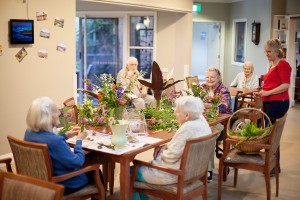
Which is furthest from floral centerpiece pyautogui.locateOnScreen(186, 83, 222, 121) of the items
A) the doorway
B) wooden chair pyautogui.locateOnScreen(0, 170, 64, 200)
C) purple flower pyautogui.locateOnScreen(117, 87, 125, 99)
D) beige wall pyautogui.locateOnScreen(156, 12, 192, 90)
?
the doorway

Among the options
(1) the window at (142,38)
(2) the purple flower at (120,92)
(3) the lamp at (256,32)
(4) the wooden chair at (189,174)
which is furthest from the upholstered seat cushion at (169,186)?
(3) the lamp at (256,32)

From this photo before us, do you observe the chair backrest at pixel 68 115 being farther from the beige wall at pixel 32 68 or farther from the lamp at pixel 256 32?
the lamp at pixel 256 32

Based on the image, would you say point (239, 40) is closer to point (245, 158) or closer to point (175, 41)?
point (175, 41)

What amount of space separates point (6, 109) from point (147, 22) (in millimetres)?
4247

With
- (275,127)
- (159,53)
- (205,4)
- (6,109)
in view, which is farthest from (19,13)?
(205,4)

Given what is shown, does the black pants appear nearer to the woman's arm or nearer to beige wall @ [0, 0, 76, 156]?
the woman's arm

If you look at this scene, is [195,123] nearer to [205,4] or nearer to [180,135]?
[180,135]

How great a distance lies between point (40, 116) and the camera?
2818 mm

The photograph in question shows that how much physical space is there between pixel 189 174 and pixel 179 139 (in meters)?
0.25

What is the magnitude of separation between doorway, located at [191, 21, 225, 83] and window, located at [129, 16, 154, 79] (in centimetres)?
Result: 415

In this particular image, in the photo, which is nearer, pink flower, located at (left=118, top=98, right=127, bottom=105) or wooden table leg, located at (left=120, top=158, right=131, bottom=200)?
wooden table leg, located at (left=120, top=158, right=131, bottom=200)

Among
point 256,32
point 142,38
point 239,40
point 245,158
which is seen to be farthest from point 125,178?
point 239,40

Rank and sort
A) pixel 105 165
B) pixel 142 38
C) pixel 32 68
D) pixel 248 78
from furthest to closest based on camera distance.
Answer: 1. pixel 142 38
2. pixel 248 78
3. pixel 32 68
4. pixel 105 165

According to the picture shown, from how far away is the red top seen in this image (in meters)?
4.67
